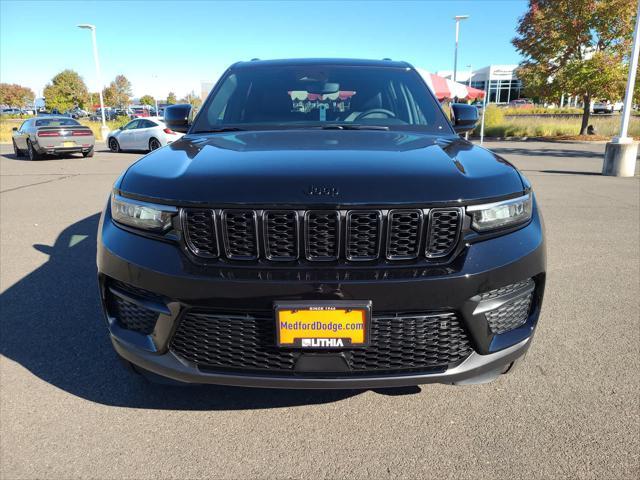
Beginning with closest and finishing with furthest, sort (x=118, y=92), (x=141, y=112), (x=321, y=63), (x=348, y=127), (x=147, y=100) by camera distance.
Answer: (x=348, y=127)
(x=321, y=63)
(x=141, y=112)
(x=118, y=92)
(x=147, y=100)

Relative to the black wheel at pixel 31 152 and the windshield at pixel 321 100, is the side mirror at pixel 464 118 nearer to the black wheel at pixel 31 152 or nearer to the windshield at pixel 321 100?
the windshield at pixel 321 100

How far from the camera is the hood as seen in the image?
6.20 ft

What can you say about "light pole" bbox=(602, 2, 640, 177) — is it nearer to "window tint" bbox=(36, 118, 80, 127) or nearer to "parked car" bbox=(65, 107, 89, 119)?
"window tint" bbox=(36, 118, 80, 127)

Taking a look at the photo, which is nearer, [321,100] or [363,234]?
[363,234]

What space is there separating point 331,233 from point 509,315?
0.85 metres

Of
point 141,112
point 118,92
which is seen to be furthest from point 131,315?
point 118,92

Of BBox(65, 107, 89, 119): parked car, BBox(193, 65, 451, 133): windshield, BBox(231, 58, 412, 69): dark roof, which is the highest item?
BBox(231, 58, 412, 69): dark roof

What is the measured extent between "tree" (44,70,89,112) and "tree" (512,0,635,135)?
6285 centimetres

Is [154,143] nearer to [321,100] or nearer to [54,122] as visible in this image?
[54,122]

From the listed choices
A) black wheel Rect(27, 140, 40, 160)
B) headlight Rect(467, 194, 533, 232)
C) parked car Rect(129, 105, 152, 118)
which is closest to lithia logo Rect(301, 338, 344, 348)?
headlight Rect(467, 194, 533, 232)

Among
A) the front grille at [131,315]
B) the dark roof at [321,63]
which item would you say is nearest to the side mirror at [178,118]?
the dark roof at [321,63]

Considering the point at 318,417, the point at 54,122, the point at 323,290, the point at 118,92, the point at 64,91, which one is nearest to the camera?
the point at 323,290

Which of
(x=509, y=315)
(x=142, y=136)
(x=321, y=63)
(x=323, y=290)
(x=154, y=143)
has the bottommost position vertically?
(x=154, y=143)

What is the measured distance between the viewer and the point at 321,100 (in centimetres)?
328
